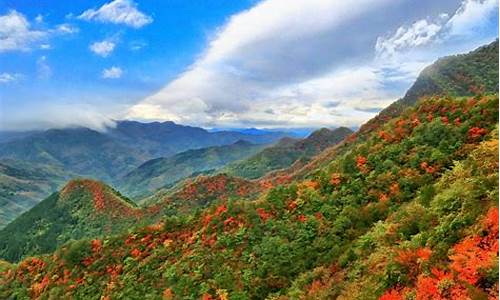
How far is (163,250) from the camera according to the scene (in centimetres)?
5412

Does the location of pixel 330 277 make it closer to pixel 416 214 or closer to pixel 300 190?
pixel 416 214

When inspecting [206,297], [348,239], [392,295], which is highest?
[392,295]

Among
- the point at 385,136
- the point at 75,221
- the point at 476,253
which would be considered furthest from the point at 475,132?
the point at 75,221

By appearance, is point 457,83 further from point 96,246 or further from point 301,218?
point 301,218

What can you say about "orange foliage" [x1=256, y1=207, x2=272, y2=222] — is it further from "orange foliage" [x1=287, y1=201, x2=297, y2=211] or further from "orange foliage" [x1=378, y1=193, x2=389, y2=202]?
"orange foliage" [x1=378, y1=193, x2=389, y2=202]

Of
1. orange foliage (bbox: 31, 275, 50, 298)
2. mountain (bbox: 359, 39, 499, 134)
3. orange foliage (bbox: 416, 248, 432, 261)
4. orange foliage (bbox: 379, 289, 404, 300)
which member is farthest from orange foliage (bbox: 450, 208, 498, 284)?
mountain (bbox: 359, 39, 499, 134)

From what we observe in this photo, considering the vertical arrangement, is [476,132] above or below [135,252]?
above

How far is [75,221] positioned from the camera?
18275cm

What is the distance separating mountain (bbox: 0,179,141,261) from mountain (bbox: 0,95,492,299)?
98.5m

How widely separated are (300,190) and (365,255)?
20251mm

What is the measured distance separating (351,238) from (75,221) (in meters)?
166

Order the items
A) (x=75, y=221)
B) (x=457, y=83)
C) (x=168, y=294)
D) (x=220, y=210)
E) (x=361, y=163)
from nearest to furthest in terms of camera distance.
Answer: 1. (x=168, y=294)
2. (x=361, y=163)
3. (x=220, y=210)
4. (x=457, y=83)
5. (x=75, y=221)

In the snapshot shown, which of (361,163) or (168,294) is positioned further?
(361,163)

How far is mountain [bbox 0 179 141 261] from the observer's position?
167250 millimetres
